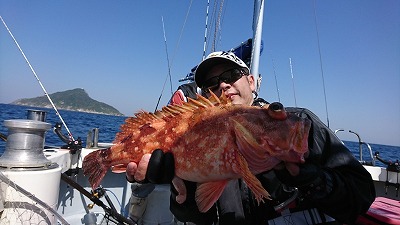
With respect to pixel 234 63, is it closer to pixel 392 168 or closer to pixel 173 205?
pixel 173 205

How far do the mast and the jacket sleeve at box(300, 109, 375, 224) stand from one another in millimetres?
3351

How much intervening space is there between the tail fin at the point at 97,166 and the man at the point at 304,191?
0.24 metres

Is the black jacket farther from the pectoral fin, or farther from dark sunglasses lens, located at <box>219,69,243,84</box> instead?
dark sunglasses lens, located at <box>219,69,243,84</box>

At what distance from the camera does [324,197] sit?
204 cm

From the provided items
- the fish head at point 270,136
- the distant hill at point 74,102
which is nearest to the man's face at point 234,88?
the fish head at point 270,136

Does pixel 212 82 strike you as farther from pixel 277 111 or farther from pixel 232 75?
pixel 277 111

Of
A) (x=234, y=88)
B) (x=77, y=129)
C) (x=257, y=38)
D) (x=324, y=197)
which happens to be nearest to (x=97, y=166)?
(x=234, y=88)

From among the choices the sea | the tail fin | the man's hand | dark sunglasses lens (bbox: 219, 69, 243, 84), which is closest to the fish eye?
the man's hand

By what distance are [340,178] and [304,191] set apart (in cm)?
33

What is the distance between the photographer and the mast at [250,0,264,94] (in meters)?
5.83

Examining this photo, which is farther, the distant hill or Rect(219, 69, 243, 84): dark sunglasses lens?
the distant hill

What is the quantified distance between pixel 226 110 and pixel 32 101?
476ft

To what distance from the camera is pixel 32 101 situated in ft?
408

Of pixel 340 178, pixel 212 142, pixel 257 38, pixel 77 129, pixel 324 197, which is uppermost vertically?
pixel 257 38
